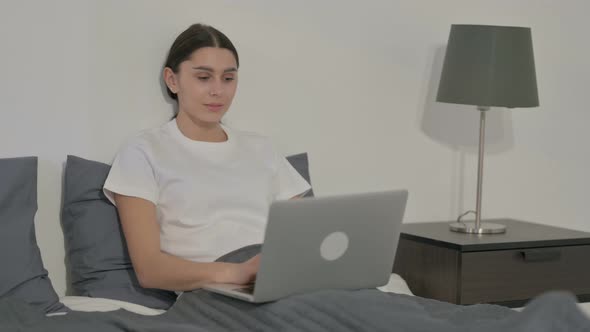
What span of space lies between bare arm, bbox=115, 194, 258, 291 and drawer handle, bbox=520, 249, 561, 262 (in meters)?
1.10

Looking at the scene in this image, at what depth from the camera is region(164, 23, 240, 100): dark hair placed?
8.97 feet

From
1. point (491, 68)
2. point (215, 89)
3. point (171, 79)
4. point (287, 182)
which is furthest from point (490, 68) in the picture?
point (171, 79)

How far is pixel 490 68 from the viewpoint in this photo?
3.01 m

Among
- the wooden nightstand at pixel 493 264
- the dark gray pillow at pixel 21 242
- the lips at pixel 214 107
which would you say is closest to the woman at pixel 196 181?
the lips at pixel 214 107

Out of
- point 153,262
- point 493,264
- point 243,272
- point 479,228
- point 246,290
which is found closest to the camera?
point 246,290

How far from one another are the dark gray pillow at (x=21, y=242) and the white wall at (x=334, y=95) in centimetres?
13

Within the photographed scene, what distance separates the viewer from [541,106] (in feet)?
11.8

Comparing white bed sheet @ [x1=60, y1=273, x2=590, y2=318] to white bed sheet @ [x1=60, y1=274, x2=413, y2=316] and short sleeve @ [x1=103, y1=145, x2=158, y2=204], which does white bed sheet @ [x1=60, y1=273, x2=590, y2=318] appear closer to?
white bed sheet @ [x1=60, y1=274, x2=413, y2=316]

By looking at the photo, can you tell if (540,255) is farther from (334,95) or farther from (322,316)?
(322,316)

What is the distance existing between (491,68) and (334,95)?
1.73ft

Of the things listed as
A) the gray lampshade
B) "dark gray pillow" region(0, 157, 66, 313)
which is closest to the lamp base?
the gray lampshade

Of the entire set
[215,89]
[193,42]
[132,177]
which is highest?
[193,42]

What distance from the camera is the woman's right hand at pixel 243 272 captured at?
7.61ft

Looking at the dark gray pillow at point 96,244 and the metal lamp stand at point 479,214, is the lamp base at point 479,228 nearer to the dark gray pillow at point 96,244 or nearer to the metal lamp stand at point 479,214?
the metal lamp stand at point 479,214
